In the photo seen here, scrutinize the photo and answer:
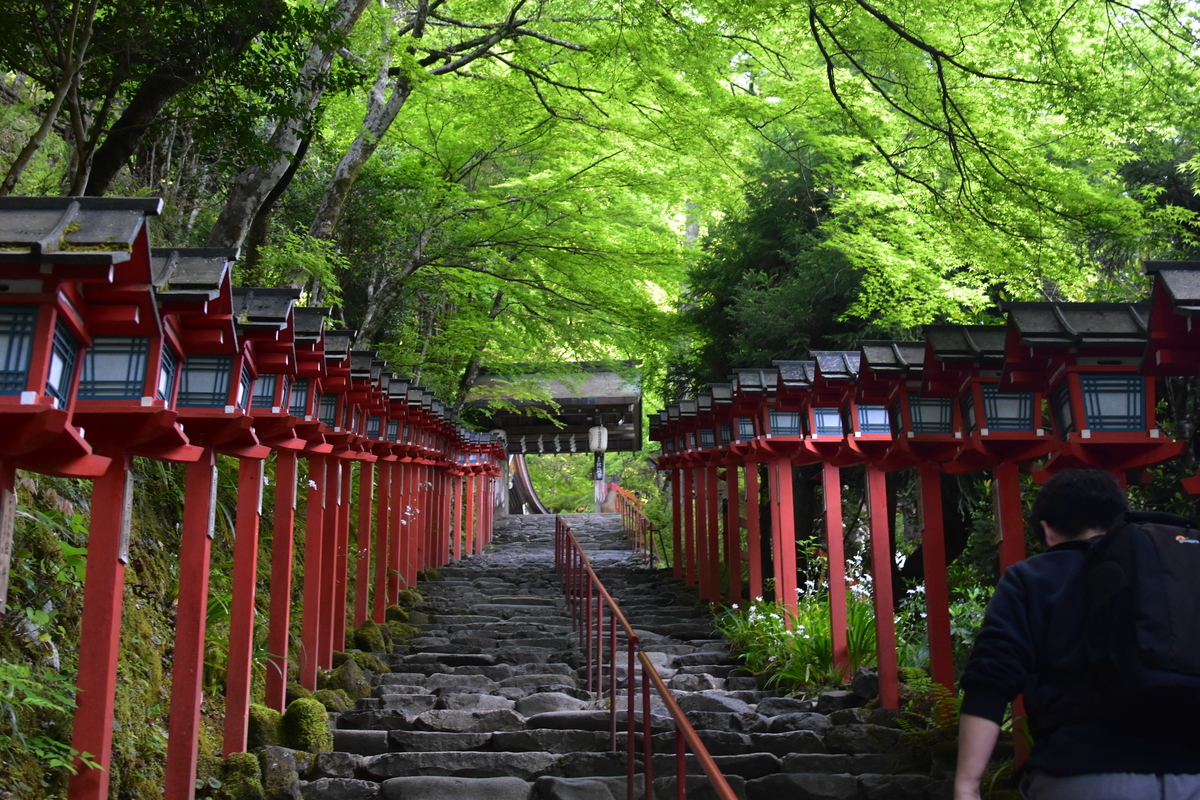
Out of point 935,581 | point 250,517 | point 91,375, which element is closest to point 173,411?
point 91,375

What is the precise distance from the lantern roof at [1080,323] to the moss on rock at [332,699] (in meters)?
5.64

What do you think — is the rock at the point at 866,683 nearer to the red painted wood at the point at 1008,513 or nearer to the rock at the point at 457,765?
the red painted wood at the point at 1008,513

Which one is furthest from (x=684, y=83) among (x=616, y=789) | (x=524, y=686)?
(x=616, y=789)

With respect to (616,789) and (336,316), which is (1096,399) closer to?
(616,789)

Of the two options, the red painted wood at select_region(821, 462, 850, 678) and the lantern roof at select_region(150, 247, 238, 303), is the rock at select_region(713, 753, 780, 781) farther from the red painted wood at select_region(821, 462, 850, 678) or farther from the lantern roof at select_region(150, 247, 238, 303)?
the lantern roof at select_region(150, 247, 238, 303)

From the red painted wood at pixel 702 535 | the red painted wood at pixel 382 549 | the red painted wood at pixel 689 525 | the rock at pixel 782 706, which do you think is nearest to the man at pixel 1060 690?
the rock at pixel 782 706

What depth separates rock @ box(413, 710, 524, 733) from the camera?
736 cm

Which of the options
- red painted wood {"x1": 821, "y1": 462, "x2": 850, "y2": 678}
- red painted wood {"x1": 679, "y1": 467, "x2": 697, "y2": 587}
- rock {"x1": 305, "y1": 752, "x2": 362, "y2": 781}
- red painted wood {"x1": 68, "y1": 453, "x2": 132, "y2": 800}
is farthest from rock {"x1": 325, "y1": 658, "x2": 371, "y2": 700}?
red painted wood {"x1": 679, "y1": 467, "x2": 697, "y2": 587}

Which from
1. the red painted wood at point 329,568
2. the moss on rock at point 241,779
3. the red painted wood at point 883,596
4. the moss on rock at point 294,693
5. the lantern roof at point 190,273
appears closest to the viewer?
the lantern roof at point 190,273

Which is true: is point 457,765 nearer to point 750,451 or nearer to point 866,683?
point 866,683

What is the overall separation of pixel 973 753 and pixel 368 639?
8579 millimetres

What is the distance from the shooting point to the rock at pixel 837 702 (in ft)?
25.8

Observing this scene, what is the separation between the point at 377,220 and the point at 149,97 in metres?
6.81

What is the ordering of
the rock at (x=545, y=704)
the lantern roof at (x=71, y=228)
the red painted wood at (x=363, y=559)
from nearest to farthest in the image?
the lantern roof at (x=71, y=228) < the rock at (x=545, y=704) < the red painted wood at (x=363, y=559)
